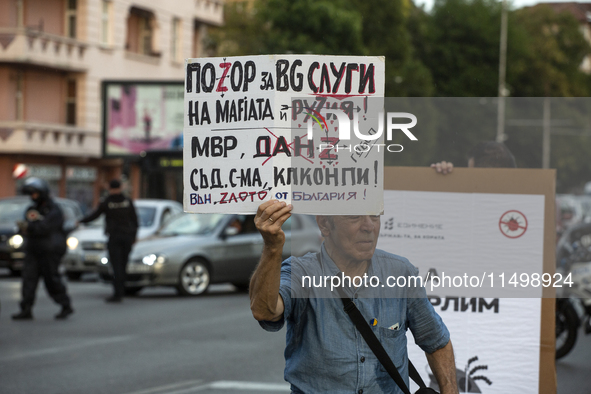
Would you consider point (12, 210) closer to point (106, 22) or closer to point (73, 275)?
point (73, 275)

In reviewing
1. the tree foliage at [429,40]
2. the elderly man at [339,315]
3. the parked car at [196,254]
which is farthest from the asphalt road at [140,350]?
the tree foliage at [429,40]

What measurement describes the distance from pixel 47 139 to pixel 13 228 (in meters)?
18.7

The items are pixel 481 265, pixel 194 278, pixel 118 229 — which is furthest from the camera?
pixel 194 278

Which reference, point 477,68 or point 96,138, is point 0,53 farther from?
point 477,68

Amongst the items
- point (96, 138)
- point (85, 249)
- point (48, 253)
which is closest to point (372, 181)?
point (48, 253)

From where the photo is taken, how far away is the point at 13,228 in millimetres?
19766

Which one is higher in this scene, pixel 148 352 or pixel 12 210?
pixel 12 210

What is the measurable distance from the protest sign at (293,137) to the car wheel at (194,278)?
12718 millimetres

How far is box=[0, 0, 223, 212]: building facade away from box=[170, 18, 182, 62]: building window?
103 centimetres

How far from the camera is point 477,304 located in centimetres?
501

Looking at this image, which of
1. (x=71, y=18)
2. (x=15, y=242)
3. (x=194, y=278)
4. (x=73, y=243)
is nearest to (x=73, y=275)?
(x=73, y=243)

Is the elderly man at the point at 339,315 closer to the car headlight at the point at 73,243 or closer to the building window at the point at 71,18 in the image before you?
the car headlight at the point at 73,243

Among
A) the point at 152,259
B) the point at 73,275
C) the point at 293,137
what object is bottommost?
the point at 73,275

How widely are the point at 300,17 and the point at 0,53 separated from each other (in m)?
12.6
